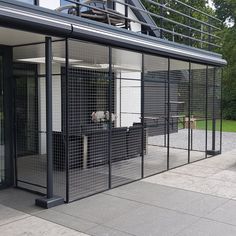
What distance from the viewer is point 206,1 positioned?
29516mm

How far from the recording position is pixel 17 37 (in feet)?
18.2

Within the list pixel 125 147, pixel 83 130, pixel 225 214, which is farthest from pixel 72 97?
pixel 225 214

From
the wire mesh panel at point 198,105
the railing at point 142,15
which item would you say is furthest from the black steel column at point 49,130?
the wire mesh panel at point 198,105

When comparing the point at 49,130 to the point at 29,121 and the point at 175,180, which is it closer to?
the point at 29,121

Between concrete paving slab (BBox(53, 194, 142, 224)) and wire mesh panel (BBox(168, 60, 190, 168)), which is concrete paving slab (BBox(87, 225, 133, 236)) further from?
wire mesh panel (BBox(168, 60, 190, 168))

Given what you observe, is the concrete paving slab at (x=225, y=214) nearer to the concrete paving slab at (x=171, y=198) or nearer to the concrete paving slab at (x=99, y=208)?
the concrete paving slab at (x=171, y=198)

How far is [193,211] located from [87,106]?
4115 mm

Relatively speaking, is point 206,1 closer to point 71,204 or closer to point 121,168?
point 121,168

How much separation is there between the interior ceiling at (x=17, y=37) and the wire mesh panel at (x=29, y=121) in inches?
9.3

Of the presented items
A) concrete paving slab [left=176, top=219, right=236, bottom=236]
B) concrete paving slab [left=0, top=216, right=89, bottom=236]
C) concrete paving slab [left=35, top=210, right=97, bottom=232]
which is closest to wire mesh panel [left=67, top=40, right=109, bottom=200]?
concrete paving slab [left=35, top=210, right=97, bottom=232]

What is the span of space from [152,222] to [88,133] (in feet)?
10.2

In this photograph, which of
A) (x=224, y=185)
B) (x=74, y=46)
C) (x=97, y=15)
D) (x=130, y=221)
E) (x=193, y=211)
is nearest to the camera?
(x=130, y=221)

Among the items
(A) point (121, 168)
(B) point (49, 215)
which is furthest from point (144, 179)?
(B) point (49, 215)

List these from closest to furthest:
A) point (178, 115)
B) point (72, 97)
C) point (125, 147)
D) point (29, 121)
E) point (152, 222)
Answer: point (152, 222) < point (29, 121) < point (72, 97) < point (125, 147) < point (178, 115)
